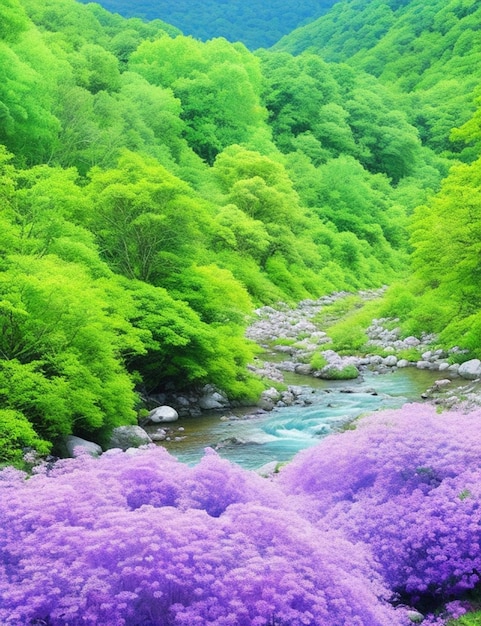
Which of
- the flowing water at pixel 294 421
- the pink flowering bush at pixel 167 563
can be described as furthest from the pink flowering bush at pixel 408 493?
the flowing water at pixel 294 421

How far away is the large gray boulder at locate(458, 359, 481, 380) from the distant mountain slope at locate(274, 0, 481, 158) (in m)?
72.8

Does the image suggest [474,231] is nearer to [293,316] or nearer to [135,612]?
[293,316]

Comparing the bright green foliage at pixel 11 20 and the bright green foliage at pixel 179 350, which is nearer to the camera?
the bright green foliage at pixel 179 350

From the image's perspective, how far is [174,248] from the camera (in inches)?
1019

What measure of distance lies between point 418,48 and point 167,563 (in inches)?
5287

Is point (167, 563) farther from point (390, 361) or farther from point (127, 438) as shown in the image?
point (390, 361)

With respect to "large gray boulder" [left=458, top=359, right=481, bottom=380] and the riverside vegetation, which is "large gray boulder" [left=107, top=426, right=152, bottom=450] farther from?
"large gray boulder" [left=458, top=359, right=481, bottom=380]

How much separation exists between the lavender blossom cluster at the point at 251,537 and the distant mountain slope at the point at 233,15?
6267 inches

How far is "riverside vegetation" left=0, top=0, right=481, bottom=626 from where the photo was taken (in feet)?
21.8

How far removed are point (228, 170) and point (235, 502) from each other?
1806 inches

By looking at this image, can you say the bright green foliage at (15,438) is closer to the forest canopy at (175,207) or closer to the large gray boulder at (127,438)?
the forest canopy at (175,207)

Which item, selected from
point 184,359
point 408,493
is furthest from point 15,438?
point 184,359

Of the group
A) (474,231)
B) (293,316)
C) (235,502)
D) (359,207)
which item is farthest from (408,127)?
(235,502)

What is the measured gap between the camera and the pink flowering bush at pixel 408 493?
795 cm
